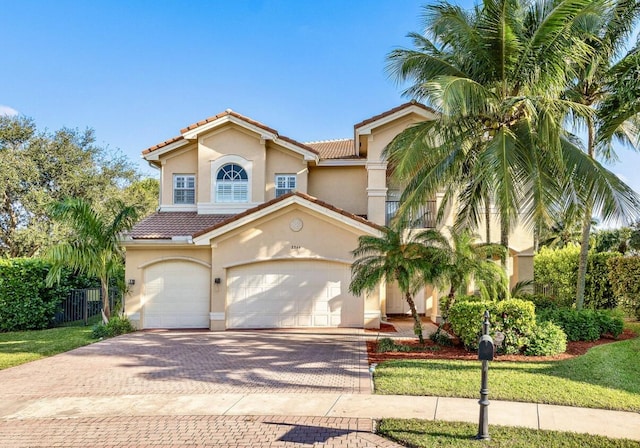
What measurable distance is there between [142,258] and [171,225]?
171 cm

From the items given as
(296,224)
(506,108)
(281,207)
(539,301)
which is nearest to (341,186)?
(296,224)

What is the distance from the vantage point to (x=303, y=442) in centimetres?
595

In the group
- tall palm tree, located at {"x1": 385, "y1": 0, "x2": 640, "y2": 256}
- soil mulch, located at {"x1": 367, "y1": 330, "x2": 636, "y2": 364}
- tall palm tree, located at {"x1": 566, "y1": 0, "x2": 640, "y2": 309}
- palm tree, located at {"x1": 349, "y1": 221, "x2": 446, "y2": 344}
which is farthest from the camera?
tall palm tree, located at {"x1": 566, "y1": 0, "x2": 640, "y2": 309}

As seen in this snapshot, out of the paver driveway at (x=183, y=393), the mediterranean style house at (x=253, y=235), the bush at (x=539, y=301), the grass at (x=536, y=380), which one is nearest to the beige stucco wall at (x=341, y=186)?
the mediterranean style house at (x=253, y=235)

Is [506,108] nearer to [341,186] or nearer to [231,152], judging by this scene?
[341,186]

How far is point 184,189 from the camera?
760 inches

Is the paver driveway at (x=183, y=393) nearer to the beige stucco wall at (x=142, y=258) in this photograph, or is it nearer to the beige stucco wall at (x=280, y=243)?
the beige stucco wall at (x=142, y=258)

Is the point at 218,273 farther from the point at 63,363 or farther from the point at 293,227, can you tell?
the point at 63,363

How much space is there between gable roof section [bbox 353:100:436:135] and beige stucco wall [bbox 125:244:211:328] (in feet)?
25.1

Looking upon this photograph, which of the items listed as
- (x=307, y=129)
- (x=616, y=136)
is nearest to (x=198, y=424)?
(x=616, y=136)

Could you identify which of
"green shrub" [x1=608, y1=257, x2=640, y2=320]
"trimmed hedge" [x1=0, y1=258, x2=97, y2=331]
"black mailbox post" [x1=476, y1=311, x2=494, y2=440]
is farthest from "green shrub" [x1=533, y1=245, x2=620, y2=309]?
"trimmed hedge" [x1=0, y1=258, x2=97, y2=331]

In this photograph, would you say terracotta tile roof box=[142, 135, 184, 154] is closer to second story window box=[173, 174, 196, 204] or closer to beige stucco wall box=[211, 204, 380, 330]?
second story window box=[173, 174, 196, 204]

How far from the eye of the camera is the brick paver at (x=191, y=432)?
5991 millimetres

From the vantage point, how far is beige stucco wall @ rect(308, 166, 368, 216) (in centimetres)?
1950
